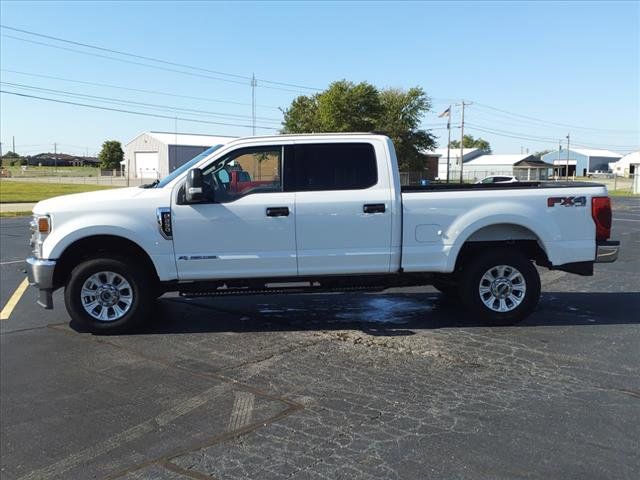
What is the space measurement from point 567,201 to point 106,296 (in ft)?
16.8

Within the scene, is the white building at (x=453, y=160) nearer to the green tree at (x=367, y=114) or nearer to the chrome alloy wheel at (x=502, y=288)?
the green tree at (x=367, y=114)

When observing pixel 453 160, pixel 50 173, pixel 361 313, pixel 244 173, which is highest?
pixel 453 160

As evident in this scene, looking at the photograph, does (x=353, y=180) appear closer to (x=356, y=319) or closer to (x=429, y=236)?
(x=429, y=236)

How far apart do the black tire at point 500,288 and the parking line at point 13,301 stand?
5462 millimetres

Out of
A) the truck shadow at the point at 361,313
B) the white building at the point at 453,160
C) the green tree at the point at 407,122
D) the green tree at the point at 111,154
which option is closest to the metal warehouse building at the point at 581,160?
the white building at the point at 453,160

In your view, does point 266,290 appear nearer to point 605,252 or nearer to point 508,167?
point 605,252

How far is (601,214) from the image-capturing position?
21.8 feet

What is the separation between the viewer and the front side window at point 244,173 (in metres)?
6.38

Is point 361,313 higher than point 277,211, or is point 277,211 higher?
point 277,211

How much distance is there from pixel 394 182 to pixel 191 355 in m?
2.79

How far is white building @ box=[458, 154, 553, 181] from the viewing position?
96.9 metres

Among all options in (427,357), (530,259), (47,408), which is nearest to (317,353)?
(427,357)

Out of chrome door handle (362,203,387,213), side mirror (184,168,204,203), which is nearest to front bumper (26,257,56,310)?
side mirror (184,168,204,203)

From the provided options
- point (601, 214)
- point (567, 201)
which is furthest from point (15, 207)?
point (601, 214)
